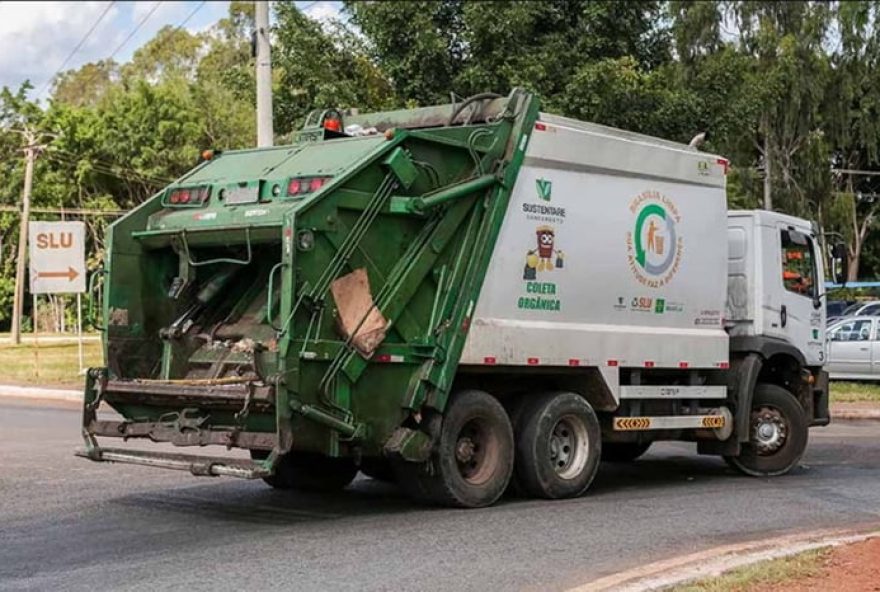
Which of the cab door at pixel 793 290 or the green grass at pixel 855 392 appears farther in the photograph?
the green grass at pixel 855 392

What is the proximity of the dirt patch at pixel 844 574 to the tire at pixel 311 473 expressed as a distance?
15.4 ft

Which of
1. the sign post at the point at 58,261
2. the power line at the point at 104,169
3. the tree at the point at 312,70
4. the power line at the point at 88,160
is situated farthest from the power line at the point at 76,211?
the tree at the point at 312,70

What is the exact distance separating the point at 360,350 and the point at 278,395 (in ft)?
2.61

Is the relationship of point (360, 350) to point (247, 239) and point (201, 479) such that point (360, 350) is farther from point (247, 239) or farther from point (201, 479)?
point (201, 479)

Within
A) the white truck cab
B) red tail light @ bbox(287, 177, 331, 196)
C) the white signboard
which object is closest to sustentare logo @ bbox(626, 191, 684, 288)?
the white truck cab

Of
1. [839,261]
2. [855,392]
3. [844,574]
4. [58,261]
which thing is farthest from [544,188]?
[58,261]

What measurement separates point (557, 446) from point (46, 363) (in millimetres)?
24145

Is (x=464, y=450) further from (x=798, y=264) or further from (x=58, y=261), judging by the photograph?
(x=58, y=261)

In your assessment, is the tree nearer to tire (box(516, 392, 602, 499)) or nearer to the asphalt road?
the asphalt road

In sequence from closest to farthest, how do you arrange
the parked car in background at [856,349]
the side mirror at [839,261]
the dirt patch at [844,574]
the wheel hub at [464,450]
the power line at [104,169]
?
the dirt patch at [844,574] → the wheel hub at [464,450] → the side mirror at [839,261] → the parked car in background at [856,349] → the power line at [104,169]

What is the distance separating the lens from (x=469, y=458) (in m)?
9.67

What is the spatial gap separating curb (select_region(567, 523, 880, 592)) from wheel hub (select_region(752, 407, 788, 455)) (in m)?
3.74

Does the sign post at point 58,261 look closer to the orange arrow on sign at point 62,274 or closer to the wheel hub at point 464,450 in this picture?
the orange arrow on sign at point 62,274

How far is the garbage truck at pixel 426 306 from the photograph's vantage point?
8.69 metres
